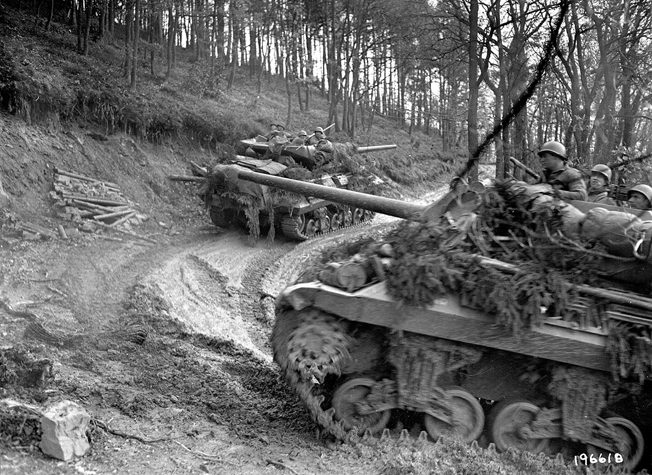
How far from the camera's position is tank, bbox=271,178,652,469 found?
211 inches

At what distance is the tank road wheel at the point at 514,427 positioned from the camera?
5684mm

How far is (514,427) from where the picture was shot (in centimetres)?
570

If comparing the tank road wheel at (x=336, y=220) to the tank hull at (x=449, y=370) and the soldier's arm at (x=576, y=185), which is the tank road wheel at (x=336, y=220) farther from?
the tank hull at (x=449, y=370)

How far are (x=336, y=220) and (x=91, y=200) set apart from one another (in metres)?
6.75

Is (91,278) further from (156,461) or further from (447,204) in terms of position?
(447,204)

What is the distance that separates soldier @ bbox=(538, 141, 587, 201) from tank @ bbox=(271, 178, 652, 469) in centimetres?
150

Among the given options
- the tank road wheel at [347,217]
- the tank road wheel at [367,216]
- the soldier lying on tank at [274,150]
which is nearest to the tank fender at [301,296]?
the soldier lying on tank at [274,150]

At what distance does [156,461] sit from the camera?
4980 mm

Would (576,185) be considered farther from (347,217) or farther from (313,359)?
(347,217)

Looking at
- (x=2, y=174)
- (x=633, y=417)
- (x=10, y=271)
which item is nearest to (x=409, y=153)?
(x=2, y=174)

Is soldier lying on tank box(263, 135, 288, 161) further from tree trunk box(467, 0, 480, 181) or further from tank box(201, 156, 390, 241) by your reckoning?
tree trunk box(467, 0, 480, 181)

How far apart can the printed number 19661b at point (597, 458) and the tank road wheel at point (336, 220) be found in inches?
466

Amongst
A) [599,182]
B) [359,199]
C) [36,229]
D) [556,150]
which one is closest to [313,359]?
[359,199]

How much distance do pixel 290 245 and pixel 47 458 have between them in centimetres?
1021
